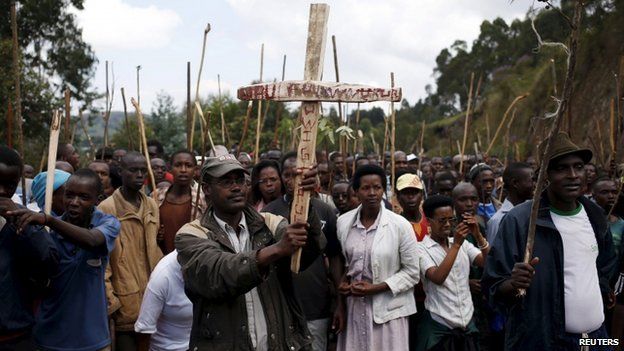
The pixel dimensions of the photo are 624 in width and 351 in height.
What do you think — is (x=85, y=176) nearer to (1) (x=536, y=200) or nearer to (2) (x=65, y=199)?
(2) (x=65, y=199)

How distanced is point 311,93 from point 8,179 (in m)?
1.57

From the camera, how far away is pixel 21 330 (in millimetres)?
3236

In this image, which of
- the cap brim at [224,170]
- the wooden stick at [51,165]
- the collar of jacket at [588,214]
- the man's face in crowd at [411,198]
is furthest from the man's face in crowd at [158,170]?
the collar of jacket at [588,214]

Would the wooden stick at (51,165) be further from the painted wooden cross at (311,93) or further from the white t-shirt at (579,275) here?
the white t-shirt at (579,275)

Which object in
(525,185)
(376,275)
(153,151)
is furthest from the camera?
(153,151)

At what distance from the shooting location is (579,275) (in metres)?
3.42

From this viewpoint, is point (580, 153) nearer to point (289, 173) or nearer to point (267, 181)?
point (289, 173)

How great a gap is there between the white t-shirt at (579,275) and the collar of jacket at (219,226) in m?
1.59

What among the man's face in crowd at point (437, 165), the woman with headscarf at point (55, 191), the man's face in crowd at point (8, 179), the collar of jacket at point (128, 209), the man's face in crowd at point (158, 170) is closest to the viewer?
the man's face in crowd at point (8, 179)

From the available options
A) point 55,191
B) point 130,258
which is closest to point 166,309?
point 130,258

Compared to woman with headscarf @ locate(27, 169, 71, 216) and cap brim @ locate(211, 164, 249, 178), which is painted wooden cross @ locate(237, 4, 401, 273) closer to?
cap brim @ locate(211, 164, 249, 178)

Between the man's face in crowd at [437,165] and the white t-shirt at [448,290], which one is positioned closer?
the white t-shirt at [448,290]

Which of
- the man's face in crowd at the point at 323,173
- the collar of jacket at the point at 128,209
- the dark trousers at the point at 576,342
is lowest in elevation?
the dark trousers at the point at 576,342

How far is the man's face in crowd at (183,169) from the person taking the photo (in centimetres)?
519
